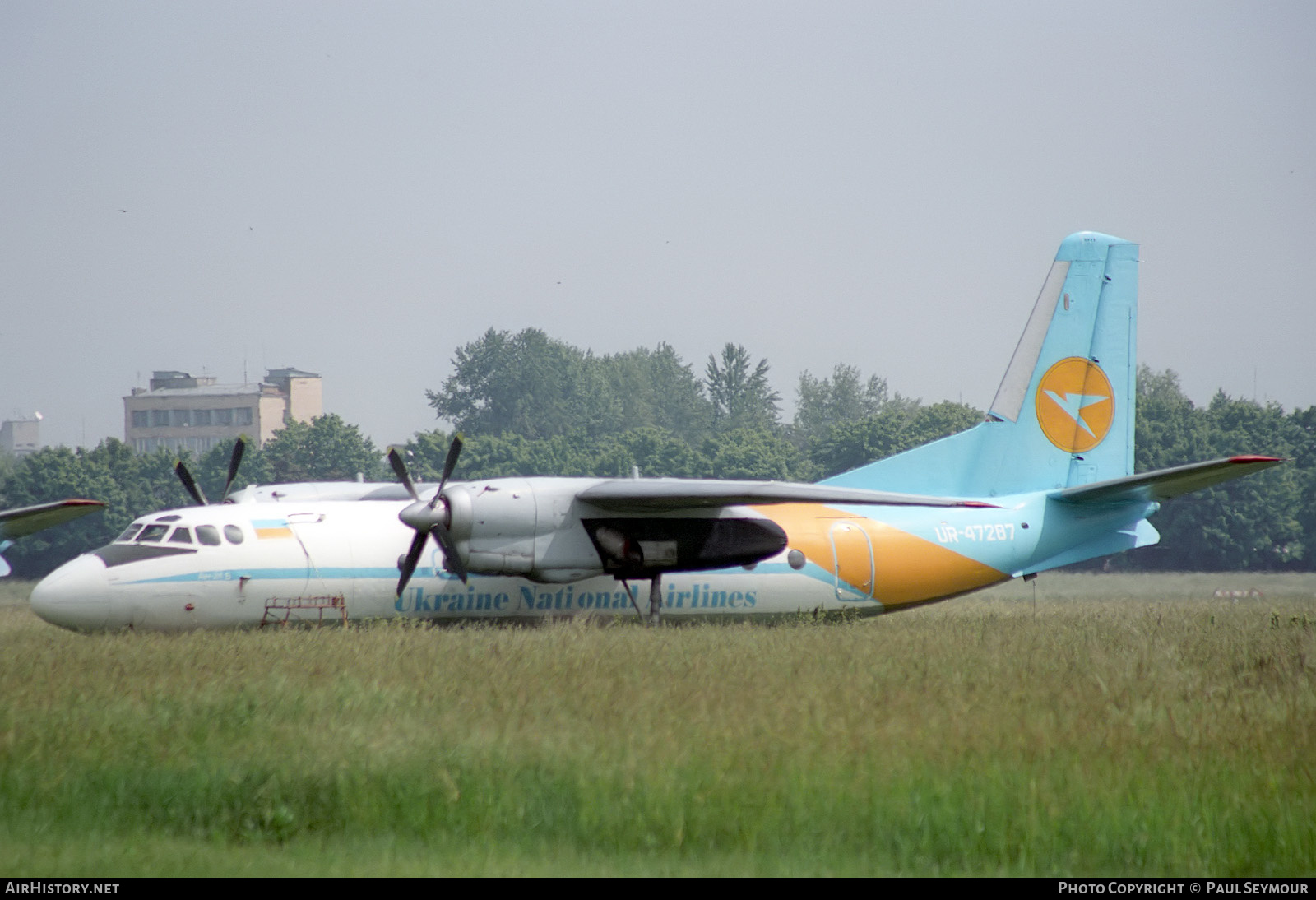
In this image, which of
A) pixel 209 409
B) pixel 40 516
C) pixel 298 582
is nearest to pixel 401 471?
pixel 298 582

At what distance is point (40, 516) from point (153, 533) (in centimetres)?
152

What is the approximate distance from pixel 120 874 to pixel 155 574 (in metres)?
10.3

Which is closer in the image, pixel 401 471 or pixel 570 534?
pixel 570 534

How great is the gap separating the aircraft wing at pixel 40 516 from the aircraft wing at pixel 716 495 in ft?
22.7

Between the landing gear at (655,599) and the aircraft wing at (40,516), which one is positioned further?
the landing gear at (655,599)

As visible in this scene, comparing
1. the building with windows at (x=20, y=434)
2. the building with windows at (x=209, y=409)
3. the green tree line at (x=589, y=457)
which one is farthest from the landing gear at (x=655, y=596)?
the building with windows at (x=20, y=434)

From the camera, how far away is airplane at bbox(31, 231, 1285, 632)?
17.1m

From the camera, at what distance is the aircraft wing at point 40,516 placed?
54.0 ft

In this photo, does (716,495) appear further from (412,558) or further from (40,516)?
(40,516)

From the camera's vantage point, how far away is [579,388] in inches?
4665

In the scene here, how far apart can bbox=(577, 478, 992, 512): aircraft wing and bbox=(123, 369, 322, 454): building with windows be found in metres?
96.4

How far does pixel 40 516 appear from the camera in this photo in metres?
17.0

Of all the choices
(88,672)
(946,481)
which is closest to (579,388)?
(946,481)

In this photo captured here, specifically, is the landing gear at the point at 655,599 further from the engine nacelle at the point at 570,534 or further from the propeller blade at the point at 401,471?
the propeller blade at the point at 401,471
